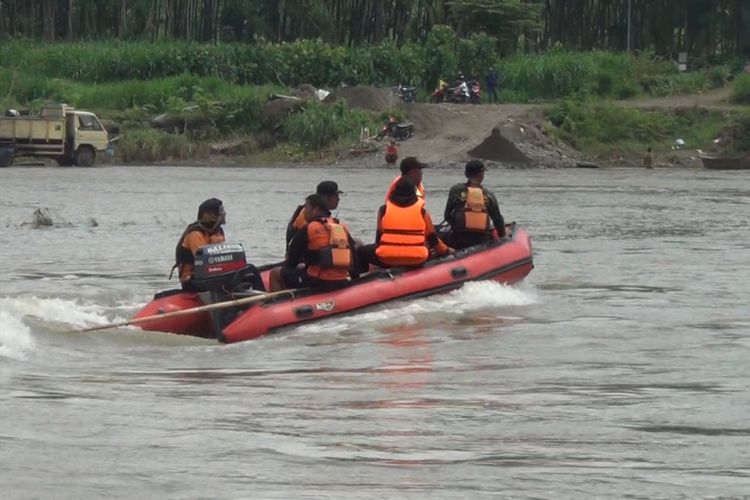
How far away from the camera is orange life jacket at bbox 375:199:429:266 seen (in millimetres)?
16203

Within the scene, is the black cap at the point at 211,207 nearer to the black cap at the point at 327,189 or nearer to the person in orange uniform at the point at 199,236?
the person in orange uniform at the point at 199,236

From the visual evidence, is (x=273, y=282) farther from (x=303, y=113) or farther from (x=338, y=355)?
(x=303, y=113)

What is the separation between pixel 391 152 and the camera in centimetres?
4728

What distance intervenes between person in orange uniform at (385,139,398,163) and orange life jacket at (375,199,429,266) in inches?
1199

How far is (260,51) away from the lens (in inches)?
2334

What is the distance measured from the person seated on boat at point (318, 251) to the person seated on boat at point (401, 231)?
1.05m

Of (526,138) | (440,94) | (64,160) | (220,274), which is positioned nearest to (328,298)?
(220,274)

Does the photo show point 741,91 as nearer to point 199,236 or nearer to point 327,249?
point 327,249

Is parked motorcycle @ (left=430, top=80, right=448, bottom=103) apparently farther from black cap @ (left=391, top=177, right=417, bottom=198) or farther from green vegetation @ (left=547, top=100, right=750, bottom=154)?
black cap @ (left=391, top=177, right=417, bottom=198)

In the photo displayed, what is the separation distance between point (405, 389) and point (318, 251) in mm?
3381

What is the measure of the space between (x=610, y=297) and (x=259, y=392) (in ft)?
23.7

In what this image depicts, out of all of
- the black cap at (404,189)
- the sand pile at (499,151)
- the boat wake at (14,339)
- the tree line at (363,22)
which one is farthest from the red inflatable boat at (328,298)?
the tree line at (363,22)

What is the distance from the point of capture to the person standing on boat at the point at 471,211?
17.7 meters

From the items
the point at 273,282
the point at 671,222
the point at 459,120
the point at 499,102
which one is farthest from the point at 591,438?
the point at 499,102
